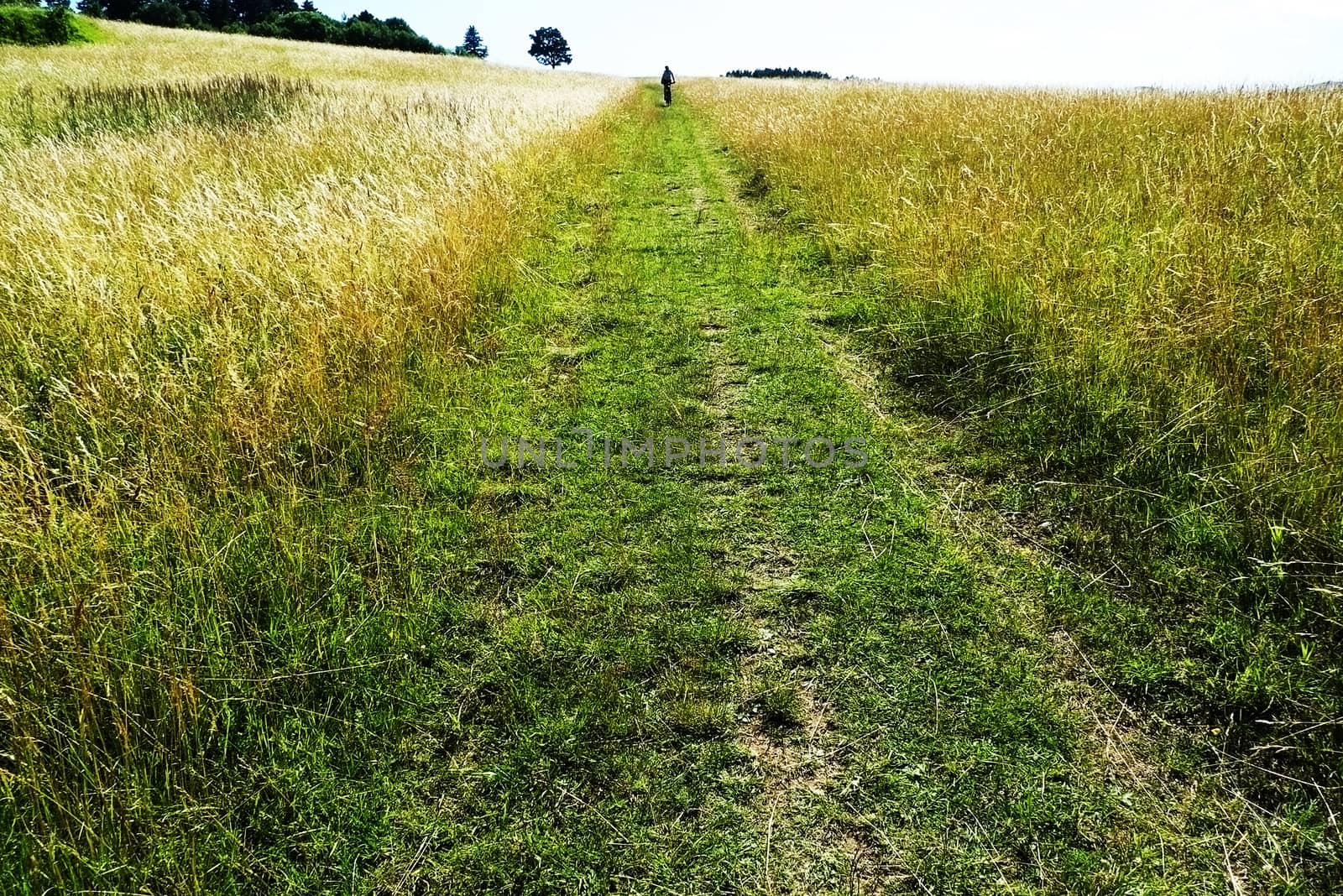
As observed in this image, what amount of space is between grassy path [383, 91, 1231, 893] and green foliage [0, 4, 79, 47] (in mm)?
36973

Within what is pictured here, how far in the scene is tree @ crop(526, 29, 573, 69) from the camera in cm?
9394

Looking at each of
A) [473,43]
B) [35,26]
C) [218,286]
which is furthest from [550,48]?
[218,286]

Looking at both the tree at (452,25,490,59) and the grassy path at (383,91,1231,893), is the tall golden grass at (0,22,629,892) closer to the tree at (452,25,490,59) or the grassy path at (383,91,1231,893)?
the grassy path at (383,91,1231,893)

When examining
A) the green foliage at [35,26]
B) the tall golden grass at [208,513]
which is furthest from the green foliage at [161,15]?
the tall golden grass at [208,513]

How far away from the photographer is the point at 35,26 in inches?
1086

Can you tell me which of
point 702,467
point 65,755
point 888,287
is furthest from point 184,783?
point 888,287

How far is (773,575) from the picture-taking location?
10.2 ft

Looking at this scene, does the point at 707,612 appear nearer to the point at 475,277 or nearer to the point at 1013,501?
the point at 1013,501

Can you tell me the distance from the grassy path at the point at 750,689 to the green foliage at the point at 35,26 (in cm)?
3697

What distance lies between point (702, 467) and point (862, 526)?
1009 mm

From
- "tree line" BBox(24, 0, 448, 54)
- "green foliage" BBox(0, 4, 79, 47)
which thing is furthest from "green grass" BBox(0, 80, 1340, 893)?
"tree line" BBox(24, 0, 448, 54)

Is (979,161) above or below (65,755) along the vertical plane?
above

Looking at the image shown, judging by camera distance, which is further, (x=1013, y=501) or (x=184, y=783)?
(x=1013, y=501)

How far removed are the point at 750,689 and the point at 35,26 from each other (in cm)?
4073
